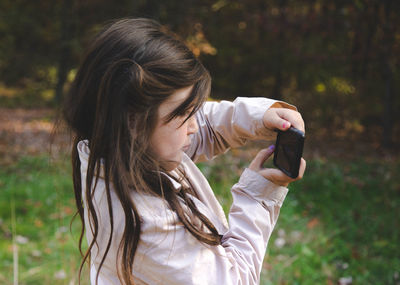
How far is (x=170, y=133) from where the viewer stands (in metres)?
1.05

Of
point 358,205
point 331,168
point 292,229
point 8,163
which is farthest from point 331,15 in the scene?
point 8,163

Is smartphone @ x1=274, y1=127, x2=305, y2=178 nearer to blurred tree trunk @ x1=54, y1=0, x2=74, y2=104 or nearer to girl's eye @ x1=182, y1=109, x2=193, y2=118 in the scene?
girl's eye @ x1=182, y1=109, x2=193, y2=118

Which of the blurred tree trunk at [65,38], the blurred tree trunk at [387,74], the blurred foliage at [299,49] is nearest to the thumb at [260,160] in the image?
the blurred foliage at [299,49]

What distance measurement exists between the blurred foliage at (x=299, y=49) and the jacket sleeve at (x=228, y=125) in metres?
3.12

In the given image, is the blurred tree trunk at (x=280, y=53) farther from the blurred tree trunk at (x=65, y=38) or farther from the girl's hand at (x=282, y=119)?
the girl's hand at (x=282, y=119)

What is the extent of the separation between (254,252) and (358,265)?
2.24 meters

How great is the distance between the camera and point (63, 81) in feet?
38.1

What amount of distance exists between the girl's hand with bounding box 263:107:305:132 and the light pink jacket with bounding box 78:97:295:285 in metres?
0.03

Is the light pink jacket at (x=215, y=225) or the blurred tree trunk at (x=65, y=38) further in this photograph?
the blurred tree trunk at (x=65, y=38)

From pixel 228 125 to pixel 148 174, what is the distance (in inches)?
15.6

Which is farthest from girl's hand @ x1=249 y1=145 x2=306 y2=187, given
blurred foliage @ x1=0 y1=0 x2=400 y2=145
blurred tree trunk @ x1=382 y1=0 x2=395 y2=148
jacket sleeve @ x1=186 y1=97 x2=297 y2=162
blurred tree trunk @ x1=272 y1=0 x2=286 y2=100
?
blurred tree trunk @ x1=272 y1=0 x2=286 y2=100

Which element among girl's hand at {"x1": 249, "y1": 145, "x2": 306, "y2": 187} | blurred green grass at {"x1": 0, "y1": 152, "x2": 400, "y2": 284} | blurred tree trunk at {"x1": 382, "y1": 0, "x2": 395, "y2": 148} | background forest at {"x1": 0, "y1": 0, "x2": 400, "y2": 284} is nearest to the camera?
girl's hand at {"x1": 249, "y1": 145, "x2": 306, "y2": 187}

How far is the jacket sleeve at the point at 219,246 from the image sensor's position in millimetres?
980

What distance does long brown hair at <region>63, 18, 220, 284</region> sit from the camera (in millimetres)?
976
